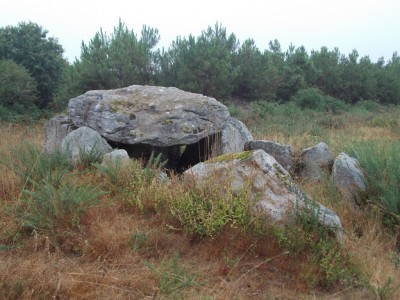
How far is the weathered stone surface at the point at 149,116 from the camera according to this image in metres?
6.20

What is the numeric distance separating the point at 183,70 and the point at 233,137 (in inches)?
331

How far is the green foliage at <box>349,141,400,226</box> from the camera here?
430 centimetres

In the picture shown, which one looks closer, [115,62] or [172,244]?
[172,244]

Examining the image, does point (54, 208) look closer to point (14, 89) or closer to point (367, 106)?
point (14, 89)

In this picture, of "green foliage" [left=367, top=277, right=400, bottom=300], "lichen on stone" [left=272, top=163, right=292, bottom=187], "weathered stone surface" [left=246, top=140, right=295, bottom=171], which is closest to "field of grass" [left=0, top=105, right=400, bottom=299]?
"green foliage" [left=367, top=277, right=400, bottom=300]

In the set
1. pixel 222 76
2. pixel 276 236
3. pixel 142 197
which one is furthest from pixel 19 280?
pixel 222 76

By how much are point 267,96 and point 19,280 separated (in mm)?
15148

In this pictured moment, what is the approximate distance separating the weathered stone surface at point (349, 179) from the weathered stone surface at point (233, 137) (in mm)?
1990

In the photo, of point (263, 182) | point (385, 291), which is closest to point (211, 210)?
point (263, 182)

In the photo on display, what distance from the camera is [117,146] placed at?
646cm

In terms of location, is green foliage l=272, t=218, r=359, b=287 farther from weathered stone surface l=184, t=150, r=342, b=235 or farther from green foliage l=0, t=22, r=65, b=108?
green foliage l=0, t=22, r=65, b=108

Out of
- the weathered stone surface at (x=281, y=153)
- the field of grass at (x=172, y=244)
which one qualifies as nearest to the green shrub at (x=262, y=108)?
the weathered stone surface at (x=281, y=153)

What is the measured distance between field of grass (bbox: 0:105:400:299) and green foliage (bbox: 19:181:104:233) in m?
0.01

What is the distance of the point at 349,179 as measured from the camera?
15.8 feet
